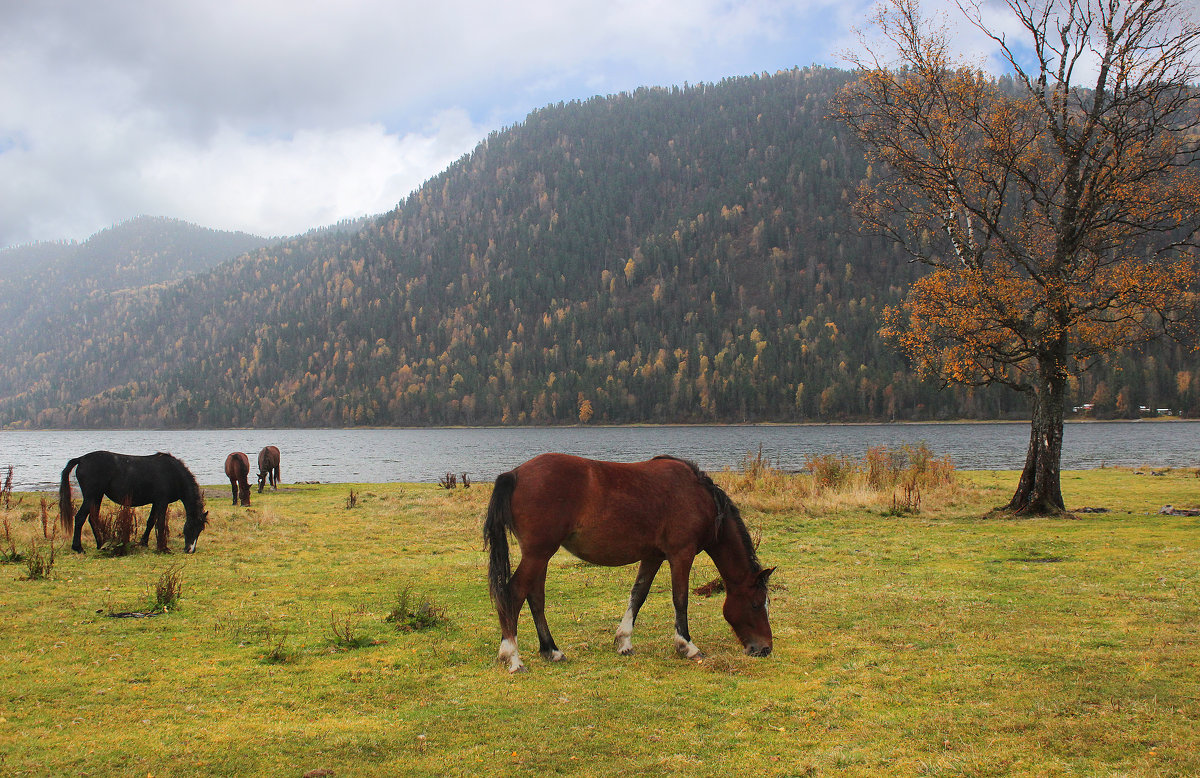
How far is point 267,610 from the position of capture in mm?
10383

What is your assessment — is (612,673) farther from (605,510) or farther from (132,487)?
(132,487)

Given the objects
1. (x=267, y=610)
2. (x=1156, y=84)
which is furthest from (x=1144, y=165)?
Answer: (x=267, y=610)

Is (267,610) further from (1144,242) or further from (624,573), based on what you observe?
(1144,242)

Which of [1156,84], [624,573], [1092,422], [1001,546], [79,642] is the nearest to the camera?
[79,642]

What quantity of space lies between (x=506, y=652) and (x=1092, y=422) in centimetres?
15776

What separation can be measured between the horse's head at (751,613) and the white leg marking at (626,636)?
1150mm

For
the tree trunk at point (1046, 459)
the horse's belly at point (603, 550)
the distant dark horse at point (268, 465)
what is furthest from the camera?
the distant dark horse at point (268, 465)

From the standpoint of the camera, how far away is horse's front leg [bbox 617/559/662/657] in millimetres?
8227

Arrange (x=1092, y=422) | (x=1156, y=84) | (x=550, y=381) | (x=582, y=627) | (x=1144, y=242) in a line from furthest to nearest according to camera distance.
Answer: (x=550, y=381) → (x=1092, y=422) → (x=1144, y=242) → (x=1156, y=84) → (x=582, y=627)

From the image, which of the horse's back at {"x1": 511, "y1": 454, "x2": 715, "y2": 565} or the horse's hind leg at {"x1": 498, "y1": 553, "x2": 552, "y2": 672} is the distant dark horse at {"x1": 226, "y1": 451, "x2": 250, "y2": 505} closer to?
the horse's hind leg at {"x1": 498, "y1": 553, "x2": 552, "y2": 672}

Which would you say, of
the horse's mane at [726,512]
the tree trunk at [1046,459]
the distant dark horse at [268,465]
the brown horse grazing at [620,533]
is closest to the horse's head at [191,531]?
the brown horse grazing at [620,533]

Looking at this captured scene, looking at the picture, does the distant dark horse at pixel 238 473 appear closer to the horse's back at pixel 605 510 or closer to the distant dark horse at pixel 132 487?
the distant dark horse at pixel 132 487

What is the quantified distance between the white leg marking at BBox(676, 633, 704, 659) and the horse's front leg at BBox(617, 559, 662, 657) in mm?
565

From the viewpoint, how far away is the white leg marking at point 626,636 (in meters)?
8.20
